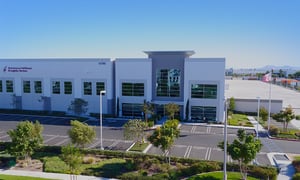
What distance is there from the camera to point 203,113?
40906 millimetres

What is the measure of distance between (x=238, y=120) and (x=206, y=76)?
8.55m

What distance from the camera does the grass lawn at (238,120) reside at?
38.2 m

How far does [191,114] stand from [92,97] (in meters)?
16.9

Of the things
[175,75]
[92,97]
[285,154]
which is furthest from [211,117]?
[92,97]

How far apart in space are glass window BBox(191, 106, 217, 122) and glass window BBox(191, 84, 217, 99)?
5.75ft

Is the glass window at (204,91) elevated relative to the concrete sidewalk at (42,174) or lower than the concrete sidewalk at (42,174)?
elevated

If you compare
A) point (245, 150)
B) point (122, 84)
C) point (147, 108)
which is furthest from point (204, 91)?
point (245, 150)

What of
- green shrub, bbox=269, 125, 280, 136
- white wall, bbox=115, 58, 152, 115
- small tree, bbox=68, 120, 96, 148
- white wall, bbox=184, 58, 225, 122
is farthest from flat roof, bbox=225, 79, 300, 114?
small tree, bbox=68, 120, 96, 148

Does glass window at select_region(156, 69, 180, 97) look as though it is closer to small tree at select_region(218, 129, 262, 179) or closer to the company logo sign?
small tree at select_region(218, 129, 262, 179)

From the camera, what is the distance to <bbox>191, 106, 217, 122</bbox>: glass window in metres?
40.5

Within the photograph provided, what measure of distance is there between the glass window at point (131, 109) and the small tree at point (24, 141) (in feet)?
68.4

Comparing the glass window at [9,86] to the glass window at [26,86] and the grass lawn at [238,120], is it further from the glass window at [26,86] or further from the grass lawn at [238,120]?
the grass lawn at [238,120]

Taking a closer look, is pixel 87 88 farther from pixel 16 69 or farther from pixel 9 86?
pixel 9 86

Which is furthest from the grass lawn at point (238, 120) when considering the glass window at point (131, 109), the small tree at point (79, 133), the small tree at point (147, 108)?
the small tree at point (79, 133)
